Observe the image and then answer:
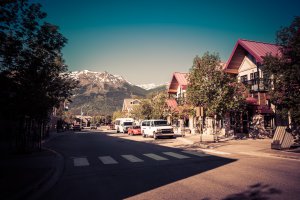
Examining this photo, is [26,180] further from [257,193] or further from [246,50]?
[246,50]

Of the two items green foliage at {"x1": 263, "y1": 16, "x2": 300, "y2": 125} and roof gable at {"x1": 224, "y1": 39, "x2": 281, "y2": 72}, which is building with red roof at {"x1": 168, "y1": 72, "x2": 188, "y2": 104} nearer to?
roof gable at {"x1": 224, "y1": 39, "x2": 281, "y2": 72}

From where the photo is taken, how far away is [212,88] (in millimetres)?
21812

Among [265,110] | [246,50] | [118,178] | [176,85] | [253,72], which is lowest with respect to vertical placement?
[118,178]

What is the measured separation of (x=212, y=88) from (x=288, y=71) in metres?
8.90

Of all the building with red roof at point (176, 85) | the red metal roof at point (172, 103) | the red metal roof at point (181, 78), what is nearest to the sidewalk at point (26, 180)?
the red metal roof at point (172, 103)

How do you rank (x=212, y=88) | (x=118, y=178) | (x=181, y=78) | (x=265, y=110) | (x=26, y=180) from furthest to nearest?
(x=181, y=78) < (x=265, y=110) < (x=212, y=88) < (x=118, y=178) < (x=26, y=180)

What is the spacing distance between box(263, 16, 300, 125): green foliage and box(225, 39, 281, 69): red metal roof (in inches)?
442

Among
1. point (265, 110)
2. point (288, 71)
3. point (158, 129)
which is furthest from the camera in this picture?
point (158, 129)

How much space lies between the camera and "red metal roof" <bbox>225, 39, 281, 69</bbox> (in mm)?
25781

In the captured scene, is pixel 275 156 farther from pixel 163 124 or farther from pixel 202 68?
pixel 163 124

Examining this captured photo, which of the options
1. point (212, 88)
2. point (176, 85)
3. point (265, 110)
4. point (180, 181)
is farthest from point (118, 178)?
point (176, 85)

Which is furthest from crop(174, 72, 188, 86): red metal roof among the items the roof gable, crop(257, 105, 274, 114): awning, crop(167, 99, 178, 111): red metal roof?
crop(257, 105, 274, 114): awning

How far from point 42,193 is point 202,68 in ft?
62.1

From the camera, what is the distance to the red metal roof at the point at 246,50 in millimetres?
25781
